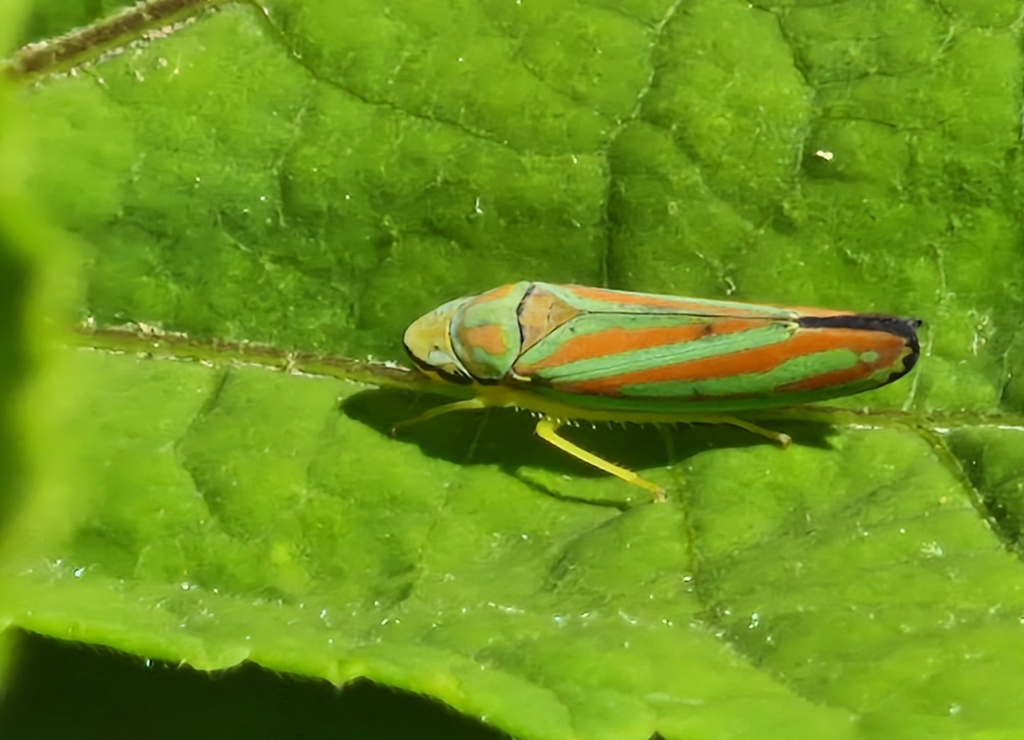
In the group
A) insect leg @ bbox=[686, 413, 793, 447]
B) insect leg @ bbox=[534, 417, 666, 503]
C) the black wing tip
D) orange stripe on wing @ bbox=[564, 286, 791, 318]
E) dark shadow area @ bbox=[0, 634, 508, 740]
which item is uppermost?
the black wing tip

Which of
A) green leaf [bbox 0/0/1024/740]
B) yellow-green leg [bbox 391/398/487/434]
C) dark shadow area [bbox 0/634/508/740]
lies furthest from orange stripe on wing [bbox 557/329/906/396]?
dark shadow area [bbox 0/634/508/740]

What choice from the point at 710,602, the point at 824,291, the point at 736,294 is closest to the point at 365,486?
the point at 710,602

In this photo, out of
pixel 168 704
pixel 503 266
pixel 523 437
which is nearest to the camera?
pixel 168 704

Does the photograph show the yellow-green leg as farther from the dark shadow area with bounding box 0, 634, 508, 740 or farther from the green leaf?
the dark shadow area with bounding box 0, 634, 508, 740

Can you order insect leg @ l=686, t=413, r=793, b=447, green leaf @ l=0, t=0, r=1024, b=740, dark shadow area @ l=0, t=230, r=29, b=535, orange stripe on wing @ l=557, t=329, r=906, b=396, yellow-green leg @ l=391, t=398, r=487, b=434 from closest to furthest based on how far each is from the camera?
dark shadow area @ l=0, t=230, r=29, b=535 → green leaf @ l=0, t=0, r=1024, b=740 → orange stripe on wing @ l=557, t=329, r=906, b=396 → insect leg @ l=686, t=413, r=793, b=447 → yellow-green leg @ l=391, t=398, r=487, b=434

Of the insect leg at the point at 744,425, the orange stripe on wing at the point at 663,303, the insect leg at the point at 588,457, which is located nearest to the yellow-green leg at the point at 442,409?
the insect leg at the point at 588,457

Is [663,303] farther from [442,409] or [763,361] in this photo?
[442,409]

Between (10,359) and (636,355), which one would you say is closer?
(10,359)

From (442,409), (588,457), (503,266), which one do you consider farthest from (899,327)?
(442,409)

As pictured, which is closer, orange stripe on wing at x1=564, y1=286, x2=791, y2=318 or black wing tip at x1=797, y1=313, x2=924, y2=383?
black wing tip at x1=797, y1=313, x2=924, y2=383
